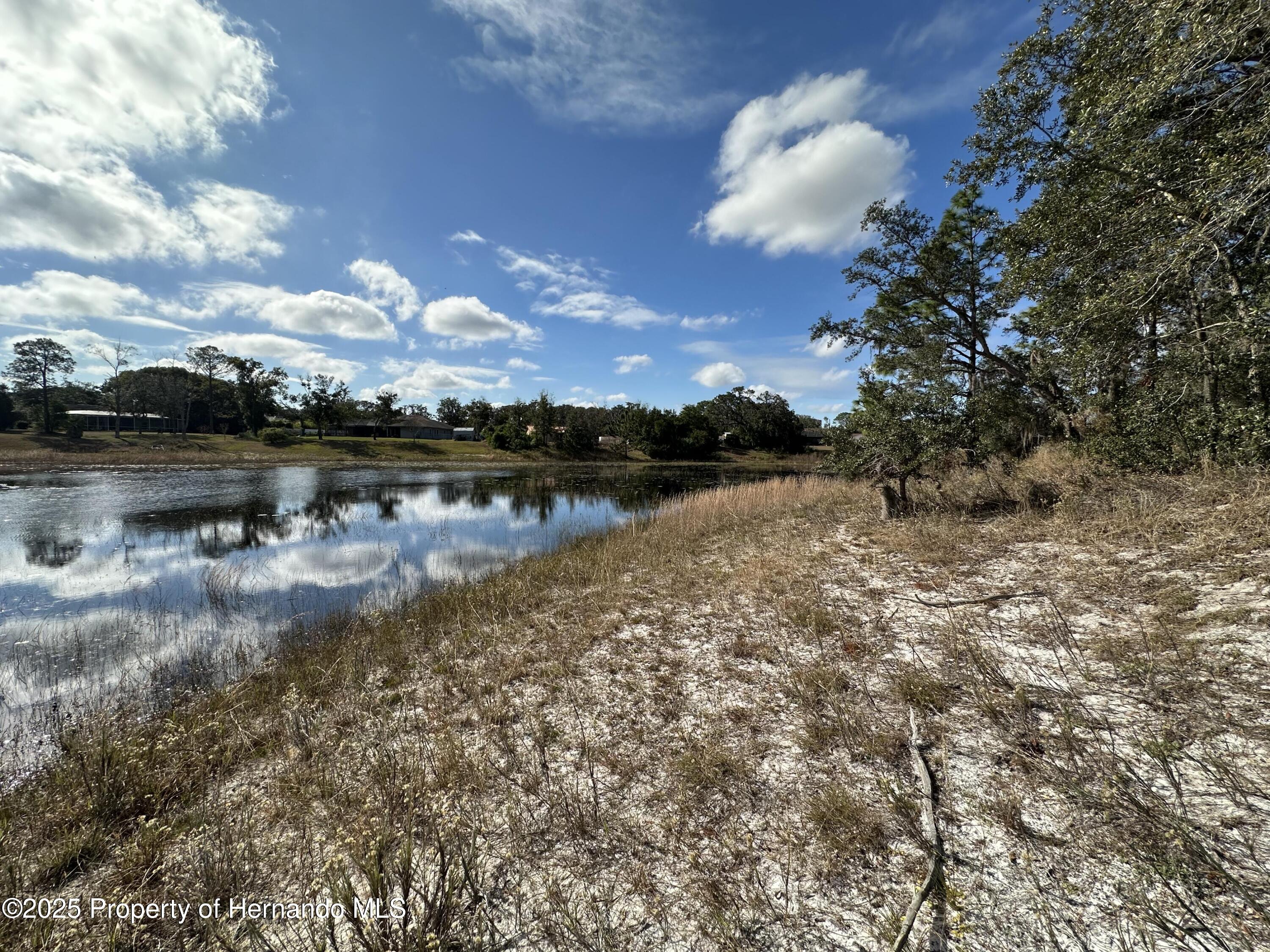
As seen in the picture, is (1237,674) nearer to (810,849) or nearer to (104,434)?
(810,849)

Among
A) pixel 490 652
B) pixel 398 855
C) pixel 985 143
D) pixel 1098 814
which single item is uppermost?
pixel 985 143

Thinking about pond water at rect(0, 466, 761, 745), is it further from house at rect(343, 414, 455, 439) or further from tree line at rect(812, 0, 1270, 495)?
house at rect(343, 414, 455, 439)

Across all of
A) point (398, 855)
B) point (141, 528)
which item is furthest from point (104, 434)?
point (398, 855)

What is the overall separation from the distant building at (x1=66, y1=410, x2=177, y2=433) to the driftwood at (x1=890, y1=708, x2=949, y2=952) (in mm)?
93827

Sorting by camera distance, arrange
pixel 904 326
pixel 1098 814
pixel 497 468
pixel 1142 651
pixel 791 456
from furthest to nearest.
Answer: pixel 791 456 < pixel 497 468 < pixel 904 326 < pixel 1142 651 < pixel 1098 814

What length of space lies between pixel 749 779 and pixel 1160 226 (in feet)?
32.2

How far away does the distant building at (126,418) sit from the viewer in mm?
66688

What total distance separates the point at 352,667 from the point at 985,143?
49.8ft

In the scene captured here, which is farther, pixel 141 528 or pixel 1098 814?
pixel 141 528

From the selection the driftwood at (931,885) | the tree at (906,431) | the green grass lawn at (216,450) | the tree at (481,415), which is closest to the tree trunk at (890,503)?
the tree at (906,431)

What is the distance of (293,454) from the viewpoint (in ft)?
175

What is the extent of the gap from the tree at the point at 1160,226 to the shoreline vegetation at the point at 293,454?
4205 cm

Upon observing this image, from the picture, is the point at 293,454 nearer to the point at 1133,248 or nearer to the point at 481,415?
the point at 481,415

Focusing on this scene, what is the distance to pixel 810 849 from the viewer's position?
2443 mm
